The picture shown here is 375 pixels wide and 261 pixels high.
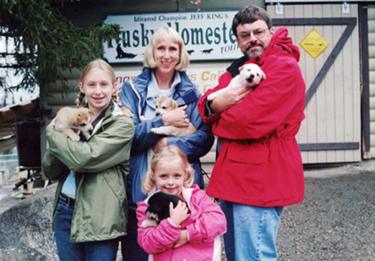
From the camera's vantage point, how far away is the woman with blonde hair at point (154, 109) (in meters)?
2.81

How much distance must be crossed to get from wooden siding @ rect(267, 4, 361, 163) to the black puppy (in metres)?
5.68

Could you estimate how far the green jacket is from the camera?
8.41ft

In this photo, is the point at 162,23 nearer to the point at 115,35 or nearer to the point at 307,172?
the point at 115,35

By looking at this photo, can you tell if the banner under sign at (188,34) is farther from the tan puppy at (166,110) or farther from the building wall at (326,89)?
the tan puppy at (166,110)

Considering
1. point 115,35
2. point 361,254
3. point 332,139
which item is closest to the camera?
point 361,254

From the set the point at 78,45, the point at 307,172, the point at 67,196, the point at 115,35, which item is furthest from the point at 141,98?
the point at 307,172

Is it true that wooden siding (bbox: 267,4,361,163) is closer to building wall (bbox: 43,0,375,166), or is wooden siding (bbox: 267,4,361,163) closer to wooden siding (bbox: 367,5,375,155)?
building wall (bbox: 43,0,375,166)

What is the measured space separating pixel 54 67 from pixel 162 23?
1954 millimetres

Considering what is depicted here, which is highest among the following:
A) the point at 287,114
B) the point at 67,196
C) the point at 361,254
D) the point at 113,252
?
the point at 287,114

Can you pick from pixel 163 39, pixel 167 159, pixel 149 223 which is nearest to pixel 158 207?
pixel 149 223

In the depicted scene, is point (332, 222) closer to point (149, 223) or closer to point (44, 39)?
point (149, 223)

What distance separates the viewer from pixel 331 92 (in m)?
7.96

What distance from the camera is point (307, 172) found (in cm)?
802

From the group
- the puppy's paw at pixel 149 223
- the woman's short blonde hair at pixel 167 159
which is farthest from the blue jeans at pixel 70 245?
the woman's short blonde hair at pixel 167 159
